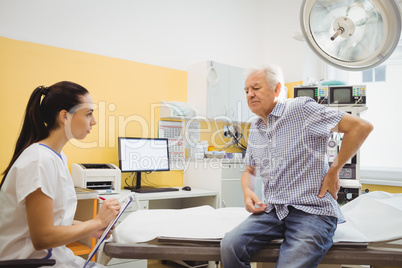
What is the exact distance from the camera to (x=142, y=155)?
3.22m

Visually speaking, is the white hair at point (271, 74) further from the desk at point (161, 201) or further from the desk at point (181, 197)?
the desk at point (181, 197)

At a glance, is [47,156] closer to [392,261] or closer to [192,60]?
[392,261]

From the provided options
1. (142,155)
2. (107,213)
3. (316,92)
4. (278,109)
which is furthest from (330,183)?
(316,92)

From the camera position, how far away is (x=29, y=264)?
1081mm

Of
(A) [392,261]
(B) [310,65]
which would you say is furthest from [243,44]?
(A) [392,261]

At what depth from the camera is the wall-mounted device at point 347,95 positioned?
10.9 feet

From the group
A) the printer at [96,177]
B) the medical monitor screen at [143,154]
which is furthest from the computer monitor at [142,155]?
the printer at [96,177]

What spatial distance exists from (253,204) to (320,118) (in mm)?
510

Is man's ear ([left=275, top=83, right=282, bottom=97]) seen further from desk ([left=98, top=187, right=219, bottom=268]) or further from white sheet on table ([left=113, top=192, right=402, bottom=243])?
desk ([left=98, top=187, right=219, bottom=268])

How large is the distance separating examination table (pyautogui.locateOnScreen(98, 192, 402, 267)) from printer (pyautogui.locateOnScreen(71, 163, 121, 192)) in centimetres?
111

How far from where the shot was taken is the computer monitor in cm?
311

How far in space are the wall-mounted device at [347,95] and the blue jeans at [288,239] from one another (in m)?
2.12

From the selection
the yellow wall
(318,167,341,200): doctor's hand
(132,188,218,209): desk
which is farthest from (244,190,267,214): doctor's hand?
the yellow wall

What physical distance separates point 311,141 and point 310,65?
319cm
